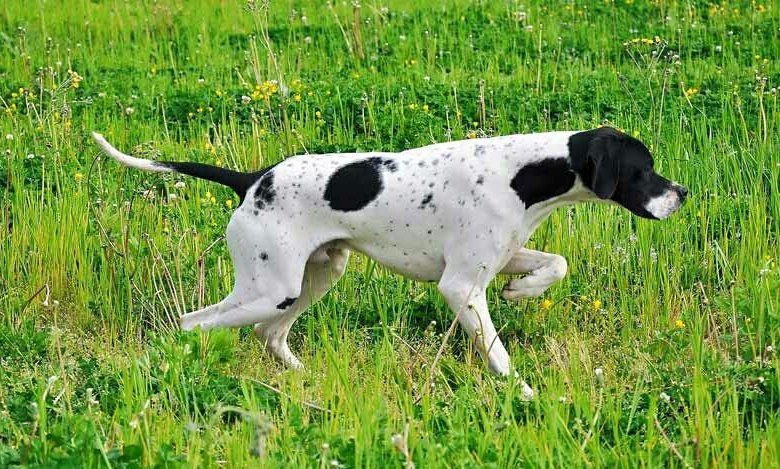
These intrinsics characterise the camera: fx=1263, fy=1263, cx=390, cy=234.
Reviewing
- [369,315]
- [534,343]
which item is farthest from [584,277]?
[369,315]

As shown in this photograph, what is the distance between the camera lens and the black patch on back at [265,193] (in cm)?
546

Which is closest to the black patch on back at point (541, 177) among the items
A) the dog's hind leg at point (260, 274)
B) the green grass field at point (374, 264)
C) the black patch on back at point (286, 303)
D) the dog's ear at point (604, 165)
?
the dog's ear at point (604, 165)

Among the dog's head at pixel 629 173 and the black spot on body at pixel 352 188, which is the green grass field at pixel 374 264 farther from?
the black spot on body at pixel 352 188

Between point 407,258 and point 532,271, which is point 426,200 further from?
point 532,271

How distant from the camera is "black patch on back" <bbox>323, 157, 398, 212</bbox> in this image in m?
5.46

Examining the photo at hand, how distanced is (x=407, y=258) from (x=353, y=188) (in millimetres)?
397

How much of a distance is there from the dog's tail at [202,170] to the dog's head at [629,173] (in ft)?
4.71

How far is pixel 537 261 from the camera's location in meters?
5.68

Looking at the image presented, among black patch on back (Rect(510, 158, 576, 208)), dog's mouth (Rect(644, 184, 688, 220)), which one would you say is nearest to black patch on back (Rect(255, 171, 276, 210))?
black patch on back (Rect(510, 158, 576, 208))

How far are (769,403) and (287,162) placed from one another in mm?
2312

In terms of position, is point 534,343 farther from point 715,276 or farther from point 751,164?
point 751,164

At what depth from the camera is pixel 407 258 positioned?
5.57 m

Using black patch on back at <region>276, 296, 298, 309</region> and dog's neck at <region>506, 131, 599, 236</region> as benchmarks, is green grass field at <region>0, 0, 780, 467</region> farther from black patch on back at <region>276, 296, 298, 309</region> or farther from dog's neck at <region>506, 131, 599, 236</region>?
dog's neck at <region>506, 131, 599, 236</region>

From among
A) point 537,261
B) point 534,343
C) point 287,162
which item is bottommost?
point 534,343
